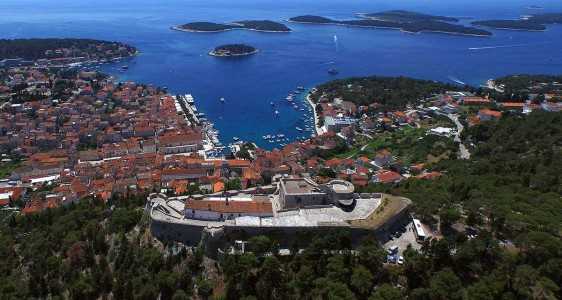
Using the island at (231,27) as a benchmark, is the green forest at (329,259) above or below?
below

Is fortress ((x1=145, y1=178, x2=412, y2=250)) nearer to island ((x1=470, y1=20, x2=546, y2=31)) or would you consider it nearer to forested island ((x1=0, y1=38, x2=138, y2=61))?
forested island ((x1=0, y1=38, x2=138, y2=61))

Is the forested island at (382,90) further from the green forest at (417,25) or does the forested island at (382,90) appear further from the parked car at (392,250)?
the green forest at (417,25)

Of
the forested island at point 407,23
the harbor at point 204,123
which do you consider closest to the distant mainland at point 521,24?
the forested island at point 407,23

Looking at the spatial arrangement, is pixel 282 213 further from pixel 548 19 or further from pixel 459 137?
pixel 548 19

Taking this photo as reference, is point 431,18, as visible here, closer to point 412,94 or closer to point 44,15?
point 412,94

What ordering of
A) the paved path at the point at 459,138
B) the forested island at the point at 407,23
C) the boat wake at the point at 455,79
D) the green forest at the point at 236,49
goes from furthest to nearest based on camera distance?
the forested island at the point at 407,23
the green forest at the point at 236,49
the boat wake at the point at 455,79
the paved path at the point at 459,138

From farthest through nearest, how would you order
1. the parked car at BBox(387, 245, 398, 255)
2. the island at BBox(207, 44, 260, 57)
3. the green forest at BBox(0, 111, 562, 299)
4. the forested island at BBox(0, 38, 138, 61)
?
the island at BBox(207, 44, 260, 57)
the forested island at BBox(0, 38, 138, 61)
the parked car at BBox(387, 245, 398, 255)
the green forest at BBox(0, 111, 562, 299)

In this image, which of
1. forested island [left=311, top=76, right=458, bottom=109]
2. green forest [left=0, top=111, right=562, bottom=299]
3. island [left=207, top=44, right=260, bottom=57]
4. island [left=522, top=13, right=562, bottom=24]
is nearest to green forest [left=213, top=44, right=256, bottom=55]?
island [left=207, top=44, right=260, bottom=57]

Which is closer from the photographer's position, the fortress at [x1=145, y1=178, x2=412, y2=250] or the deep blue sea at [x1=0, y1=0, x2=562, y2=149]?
the fortress at [x1=145, y1=178, x2=412, y2=250]
